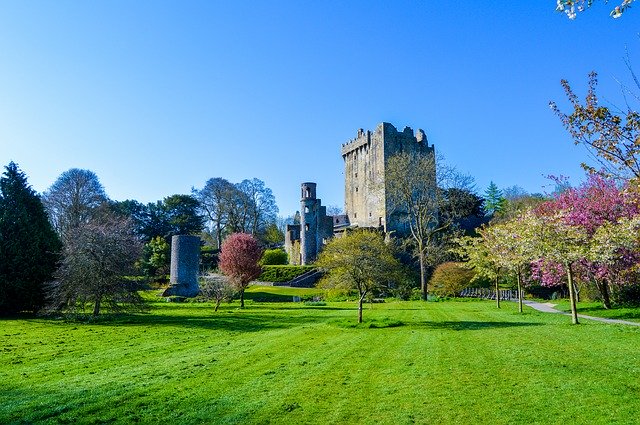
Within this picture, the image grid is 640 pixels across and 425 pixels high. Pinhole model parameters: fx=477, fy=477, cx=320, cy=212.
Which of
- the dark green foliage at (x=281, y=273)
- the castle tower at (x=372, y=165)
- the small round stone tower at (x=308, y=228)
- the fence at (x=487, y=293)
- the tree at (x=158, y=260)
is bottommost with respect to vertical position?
the fence at (x=487, y=293)

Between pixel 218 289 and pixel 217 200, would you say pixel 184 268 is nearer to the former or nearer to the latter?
pixel 218 289

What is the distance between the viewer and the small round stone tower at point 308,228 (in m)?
65.8

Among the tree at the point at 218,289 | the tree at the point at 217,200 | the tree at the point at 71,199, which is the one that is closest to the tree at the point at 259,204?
the tree at the point at 217,200

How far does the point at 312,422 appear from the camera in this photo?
687 cm

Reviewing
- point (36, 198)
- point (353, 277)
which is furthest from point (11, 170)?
point (353, 277)

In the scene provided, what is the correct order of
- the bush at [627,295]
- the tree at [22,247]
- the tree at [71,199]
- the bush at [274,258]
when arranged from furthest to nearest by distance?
the bush at [274,258] < the tree at [71,199] < the bush at [627,295] < the tree at [22,247]

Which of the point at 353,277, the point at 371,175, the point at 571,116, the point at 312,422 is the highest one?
the point at 371,175

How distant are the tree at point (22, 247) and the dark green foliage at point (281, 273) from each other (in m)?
31.2

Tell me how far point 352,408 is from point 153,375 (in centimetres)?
467

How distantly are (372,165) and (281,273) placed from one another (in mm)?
24257

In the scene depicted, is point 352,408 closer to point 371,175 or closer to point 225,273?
point 225,273

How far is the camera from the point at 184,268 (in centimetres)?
4216

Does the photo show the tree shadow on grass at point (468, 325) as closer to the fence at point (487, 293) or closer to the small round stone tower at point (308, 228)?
the fence at point (487, 293)

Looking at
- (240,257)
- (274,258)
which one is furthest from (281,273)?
(240,257)
